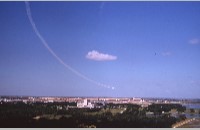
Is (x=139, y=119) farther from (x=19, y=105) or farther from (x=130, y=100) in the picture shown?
(x=19, y=105)

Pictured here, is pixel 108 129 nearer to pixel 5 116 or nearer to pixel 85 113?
pixel 85 113

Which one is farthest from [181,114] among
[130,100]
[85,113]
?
[85,113]

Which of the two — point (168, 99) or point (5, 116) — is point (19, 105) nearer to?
point (5, 116)

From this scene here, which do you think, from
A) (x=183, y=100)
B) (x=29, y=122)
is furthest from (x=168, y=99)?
(x=29, y=122)

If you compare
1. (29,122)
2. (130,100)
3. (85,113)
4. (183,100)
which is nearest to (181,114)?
(183,100)

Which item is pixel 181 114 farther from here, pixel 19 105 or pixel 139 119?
pixel 19 105
